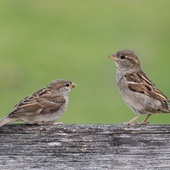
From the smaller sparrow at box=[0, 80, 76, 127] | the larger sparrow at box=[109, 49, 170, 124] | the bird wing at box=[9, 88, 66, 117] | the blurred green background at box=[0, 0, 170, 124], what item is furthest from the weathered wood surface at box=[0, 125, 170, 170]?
the blurred green background at box=[0, 0, 170, 124]

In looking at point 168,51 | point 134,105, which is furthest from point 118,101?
point 134,105

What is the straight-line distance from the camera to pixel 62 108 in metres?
6.84

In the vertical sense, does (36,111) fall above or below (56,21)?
below

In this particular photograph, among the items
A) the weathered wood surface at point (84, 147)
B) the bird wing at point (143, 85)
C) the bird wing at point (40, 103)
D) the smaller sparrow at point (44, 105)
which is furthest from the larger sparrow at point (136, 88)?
the weathered wood surface at point (84, 147)

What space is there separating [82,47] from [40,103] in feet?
42.5

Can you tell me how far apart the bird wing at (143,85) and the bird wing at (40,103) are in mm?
866

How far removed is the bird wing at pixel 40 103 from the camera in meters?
6.33

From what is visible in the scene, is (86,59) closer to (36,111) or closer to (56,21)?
(56,21)

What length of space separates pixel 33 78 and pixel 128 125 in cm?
1221

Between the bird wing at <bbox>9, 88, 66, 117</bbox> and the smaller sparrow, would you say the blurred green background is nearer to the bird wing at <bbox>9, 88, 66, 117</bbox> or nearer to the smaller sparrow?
the smaller sparrow

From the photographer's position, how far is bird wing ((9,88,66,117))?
20.8 feet

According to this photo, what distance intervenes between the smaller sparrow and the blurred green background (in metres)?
6.82

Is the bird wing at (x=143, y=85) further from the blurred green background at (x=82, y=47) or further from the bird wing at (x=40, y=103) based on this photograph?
the blurred green background at (x=82, y=47)

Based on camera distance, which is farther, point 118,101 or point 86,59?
point 86,59
